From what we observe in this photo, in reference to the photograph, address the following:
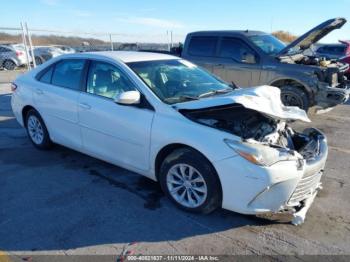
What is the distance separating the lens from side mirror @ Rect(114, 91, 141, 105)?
3561 millimetres

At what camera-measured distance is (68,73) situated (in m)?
4.72

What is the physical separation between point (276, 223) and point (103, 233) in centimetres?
173

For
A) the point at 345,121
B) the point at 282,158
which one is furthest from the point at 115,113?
the point at 345,121

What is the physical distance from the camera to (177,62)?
15.3 ft

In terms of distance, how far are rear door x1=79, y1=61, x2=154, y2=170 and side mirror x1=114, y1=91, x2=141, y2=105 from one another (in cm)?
12

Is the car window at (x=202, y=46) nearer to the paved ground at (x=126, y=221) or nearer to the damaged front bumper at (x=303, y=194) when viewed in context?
the paved ground at (x=126, y=221)

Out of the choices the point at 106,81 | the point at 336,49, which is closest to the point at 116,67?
the point at 106,81

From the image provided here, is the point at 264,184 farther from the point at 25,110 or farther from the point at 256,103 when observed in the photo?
the point at 25,110

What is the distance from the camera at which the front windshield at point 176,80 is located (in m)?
3.85

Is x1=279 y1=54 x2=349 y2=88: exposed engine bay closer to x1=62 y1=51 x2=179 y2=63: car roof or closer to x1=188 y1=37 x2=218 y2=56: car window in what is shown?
x1=188 y1=37 x2=218 y2=56: car window

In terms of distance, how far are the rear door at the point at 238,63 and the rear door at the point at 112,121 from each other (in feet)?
14.9

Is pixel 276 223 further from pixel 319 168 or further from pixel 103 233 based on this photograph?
pixel 103 233

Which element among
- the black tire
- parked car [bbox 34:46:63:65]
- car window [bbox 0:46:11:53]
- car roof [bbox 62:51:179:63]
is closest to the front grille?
car roof [bbox 62:51:179:63]

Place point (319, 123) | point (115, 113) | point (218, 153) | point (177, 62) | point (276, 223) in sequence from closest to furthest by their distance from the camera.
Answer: point (218, 153)
point (276, 223)
point (115, 113)
point (177, 62)
point (319, 123)
